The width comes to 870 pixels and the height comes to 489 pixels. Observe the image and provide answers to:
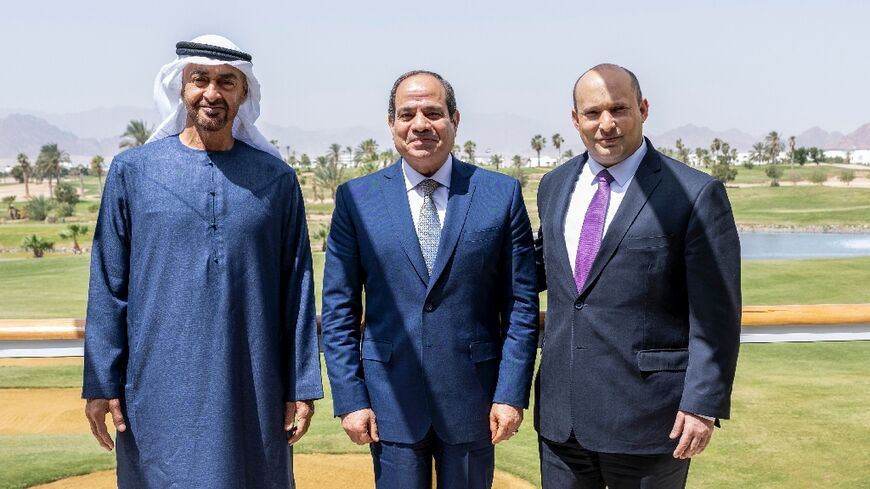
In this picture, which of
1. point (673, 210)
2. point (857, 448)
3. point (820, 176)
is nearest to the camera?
point (673, 210)

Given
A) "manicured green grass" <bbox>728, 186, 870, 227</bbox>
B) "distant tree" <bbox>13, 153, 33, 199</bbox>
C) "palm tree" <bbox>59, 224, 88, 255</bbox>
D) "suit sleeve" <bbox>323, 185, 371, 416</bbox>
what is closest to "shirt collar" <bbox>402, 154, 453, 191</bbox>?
"suit sleeve" <bbox>323, 185, 371, 416</bbox>

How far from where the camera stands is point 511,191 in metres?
2.49

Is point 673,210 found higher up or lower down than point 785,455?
higher up

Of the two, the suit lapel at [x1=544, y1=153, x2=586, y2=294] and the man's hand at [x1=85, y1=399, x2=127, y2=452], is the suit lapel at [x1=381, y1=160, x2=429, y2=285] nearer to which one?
the suit lapel at [x1=544, y1=153, x2=586, y2=294]

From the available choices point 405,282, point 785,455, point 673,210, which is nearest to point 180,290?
point 405,282

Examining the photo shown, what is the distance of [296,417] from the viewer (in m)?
2.52

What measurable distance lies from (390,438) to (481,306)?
1.58ft

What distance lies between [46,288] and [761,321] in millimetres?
25538

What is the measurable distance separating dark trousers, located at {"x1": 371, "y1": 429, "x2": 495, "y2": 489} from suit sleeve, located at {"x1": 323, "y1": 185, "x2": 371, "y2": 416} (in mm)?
176

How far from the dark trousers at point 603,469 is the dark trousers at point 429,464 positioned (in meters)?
0.21

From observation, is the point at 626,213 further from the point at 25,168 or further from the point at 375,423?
the point at 25,168

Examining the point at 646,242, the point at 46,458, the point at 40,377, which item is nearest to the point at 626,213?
the point at 646,242

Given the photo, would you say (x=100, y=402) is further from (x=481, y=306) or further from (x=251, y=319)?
(x=481, y=306)

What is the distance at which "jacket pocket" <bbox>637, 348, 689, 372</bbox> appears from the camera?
237 centimetres
